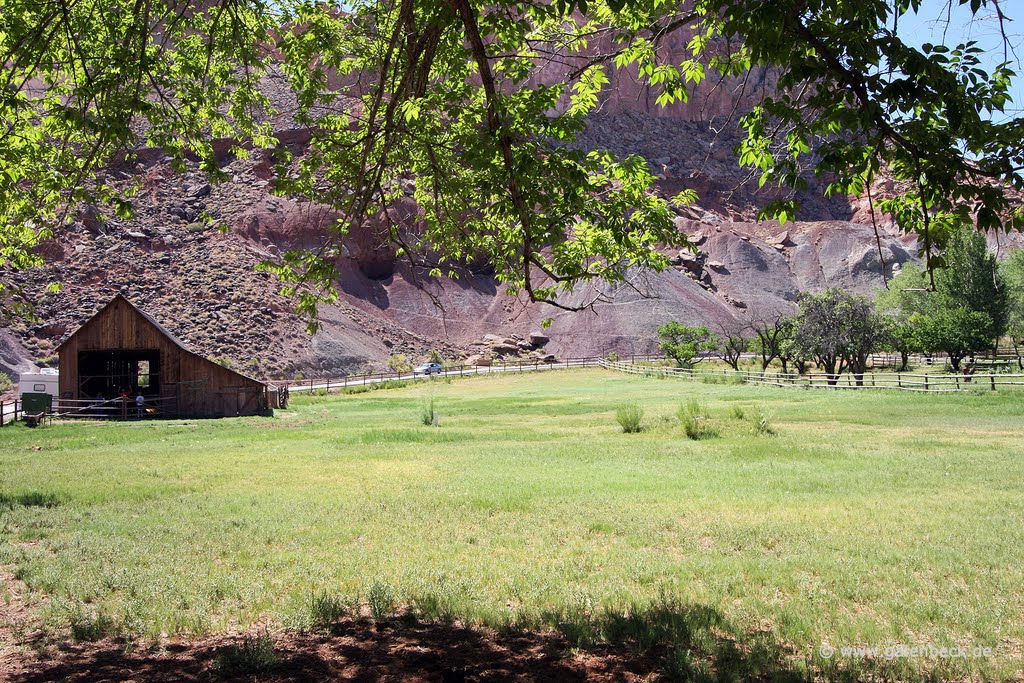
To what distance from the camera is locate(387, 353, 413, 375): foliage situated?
77312 mm

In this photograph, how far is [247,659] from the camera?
5.39m

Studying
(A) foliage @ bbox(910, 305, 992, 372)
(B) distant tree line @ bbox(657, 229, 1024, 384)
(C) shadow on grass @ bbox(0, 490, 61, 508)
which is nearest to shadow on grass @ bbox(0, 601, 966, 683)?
(C) shadow on grass @ bbox(0, 490, 61, 508)

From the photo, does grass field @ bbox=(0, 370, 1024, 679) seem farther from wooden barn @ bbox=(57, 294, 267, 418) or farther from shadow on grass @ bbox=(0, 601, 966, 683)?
wooden barn @ bbox=(57, 294, 267, 418)

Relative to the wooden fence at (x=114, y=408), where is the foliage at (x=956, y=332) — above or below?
above

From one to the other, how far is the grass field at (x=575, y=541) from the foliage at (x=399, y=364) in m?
56.7

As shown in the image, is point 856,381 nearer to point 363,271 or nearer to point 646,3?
point 646,3

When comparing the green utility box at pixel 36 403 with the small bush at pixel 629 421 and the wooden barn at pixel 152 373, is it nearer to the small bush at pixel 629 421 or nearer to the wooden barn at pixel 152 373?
the wooden barn at pixel 152 373

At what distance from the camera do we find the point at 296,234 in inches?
3504

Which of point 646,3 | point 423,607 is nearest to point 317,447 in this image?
point 423,607

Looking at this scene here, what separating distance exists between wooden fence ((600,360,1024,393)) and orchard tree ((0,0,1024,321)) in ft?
102

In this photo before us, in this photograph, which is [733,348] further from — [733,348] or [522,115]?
[522,115]

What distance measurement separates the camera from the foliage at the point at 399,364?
254ft

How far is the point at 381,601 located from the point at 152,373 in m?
35.7

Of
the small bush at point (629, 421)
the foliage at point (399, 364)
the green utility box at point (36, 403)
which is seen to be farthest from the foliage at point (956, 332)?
the green utility box at point (36, 403)
